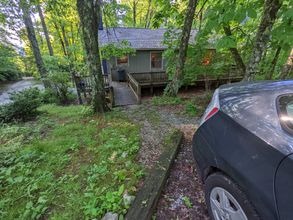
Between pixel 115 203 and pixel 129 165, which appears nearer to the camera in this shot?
pixel 115 203

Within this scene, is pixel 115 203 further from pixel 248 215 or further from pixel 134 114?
pixel 134 114

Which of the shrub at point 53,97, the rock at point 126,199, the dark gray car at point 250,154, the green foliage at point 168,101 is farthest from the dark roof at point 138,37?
the rock at point 126,199

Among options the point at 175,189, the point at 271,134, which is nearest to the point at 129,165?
the point at 175,189

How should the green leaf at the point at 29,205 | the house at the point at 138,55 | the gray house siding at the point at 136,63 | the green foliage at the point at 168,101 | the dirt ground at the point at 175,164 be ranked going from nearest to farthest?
the green leaf at the point at 29,205
the dirt ground at the point at 175,164
the green foliage at the point at 168,101
the house at the point at 138,55
the gray house siding at the point at 136,63

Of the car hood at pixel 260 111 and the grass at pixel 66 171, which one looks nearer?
the car hood at pixel 260 111

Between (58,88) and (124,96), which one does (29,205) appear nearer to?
(124,96)

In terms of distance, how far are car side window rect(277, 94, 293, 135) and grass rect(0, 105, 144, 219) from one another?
1847 millimetres

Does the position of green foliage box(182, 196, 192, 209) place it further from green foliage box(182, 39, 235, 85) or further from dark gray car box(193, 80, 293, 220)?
green foliage box(182, 39, 235, 85)

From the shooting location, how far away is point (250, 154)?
3.47 ft

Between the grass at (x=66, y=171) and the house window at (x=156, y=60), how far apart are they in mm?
9528

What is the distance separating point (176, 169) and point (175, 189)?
1.31ft

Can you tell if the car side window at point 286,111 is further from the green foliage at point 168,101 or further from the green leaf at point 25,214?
the green foliage at point 168,101

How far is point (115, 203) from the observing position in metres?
1.64

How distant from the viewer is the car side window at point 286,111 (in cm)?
101
